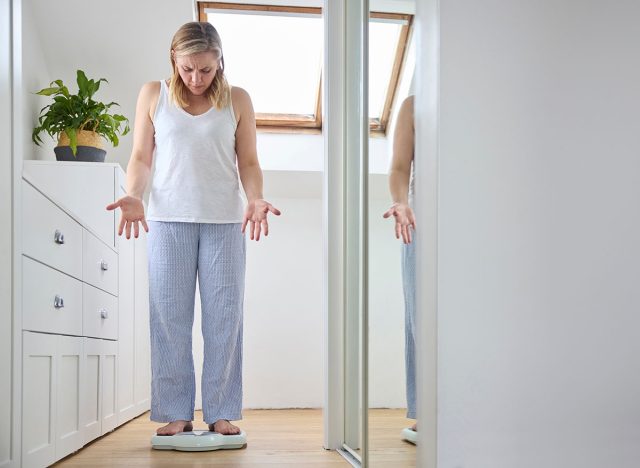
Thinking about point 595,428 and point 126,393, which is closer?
point 595,428

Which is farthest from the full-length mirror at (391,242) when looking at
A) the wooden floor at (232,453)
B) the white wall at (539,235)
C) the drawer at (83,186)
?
the drawer at (83,186)

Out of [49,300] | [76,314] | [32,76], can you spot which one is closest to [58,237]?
[49,300]

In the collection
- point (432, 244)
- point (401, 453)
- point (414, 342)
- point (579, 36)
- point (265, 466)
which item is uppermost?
point (579, 36)

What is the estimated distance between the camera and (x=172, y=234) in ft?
7.77

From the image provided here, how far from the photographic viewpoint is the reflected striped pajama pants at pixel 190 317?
235cm

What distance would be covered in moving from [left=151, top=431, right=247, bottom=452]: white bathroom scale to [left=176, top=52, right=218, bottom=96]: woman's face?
102 cm

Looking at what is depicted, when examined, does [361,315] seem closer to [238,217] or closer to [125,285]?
[238,217]

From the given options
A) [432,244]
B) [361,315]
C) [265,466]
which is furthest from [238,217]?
[432,244]

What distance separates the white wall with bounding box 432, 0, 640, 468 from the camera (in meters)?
1.23

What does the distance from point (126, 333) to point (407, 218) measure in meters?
2.07

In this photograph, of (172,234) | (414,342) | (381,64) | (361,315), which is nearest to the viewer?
(414,342)

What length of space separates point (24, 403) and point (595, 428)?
1235 millimetres

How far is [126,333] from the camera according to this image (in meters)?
3.18

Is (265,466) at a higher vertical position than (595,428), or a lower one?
lower
